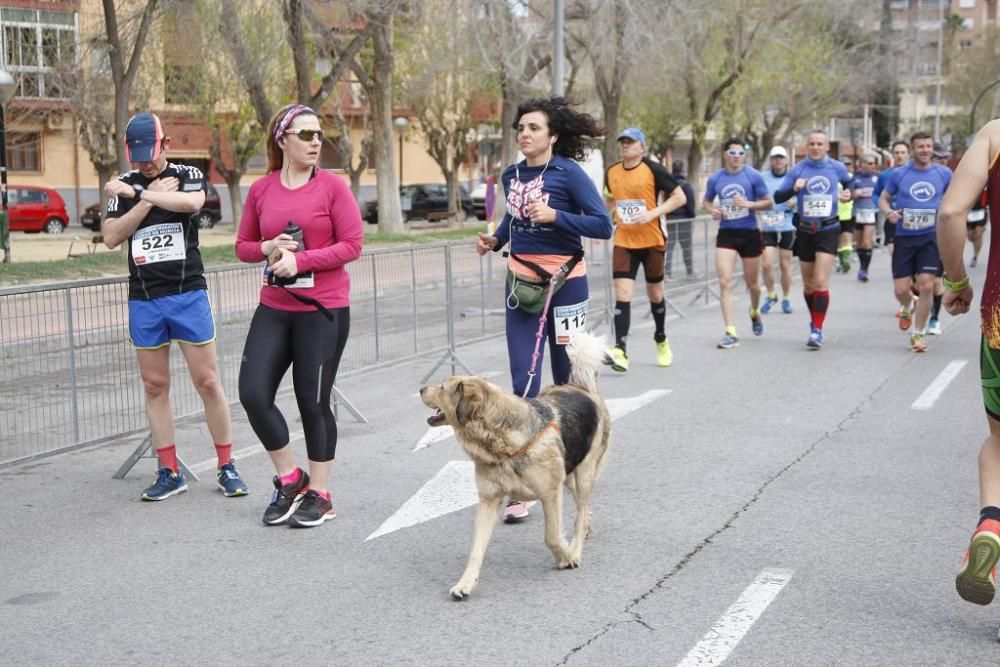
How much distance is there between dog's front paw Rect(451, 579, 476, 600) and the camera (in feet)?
16.2

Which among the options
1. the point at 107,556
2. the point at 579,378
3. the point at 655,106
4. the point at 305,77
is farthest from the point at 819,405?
the point at 655,106

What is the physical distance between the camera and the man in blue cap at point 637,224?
10.8 m

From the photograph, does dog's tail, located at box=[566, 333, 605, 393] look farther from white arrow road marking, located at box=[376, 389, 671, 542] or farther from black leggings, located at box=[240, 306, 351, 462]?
black leggings, located at box=[240, 306, 351, 462]

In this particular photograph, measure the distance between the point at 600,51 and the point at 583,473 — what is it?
78.9 ft

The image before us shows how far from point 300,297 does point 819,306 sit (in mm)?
7643

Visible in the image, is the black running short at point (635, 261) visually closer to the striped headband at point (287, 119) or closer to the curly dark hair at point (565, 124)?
the curly dark hair at point (565, 124)

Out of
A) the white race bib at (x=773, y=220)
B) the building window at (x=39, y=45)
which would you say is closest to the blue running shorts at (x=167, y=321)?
the white race bib at (x=773, y=220)

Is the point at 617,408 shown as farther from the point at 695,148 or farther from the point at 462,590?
the point at 695,148

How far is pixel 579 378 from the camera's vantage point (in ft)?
18.7

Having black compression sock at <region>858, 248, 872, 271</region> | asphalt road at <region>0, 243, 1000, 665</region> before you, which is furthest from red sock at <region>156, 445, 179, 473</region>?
black compression sock at <region>858, 248, 872, 271</region>

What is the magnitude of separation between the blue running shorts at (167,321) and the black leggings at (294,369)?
537 millimetres

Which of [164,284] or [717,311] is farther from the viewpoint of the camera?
[717,311]

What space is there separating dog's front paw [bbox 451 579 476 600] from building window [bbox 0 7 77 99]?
27.2 m

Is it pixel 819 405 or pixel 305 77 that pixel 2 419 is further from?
pixel 305 77
